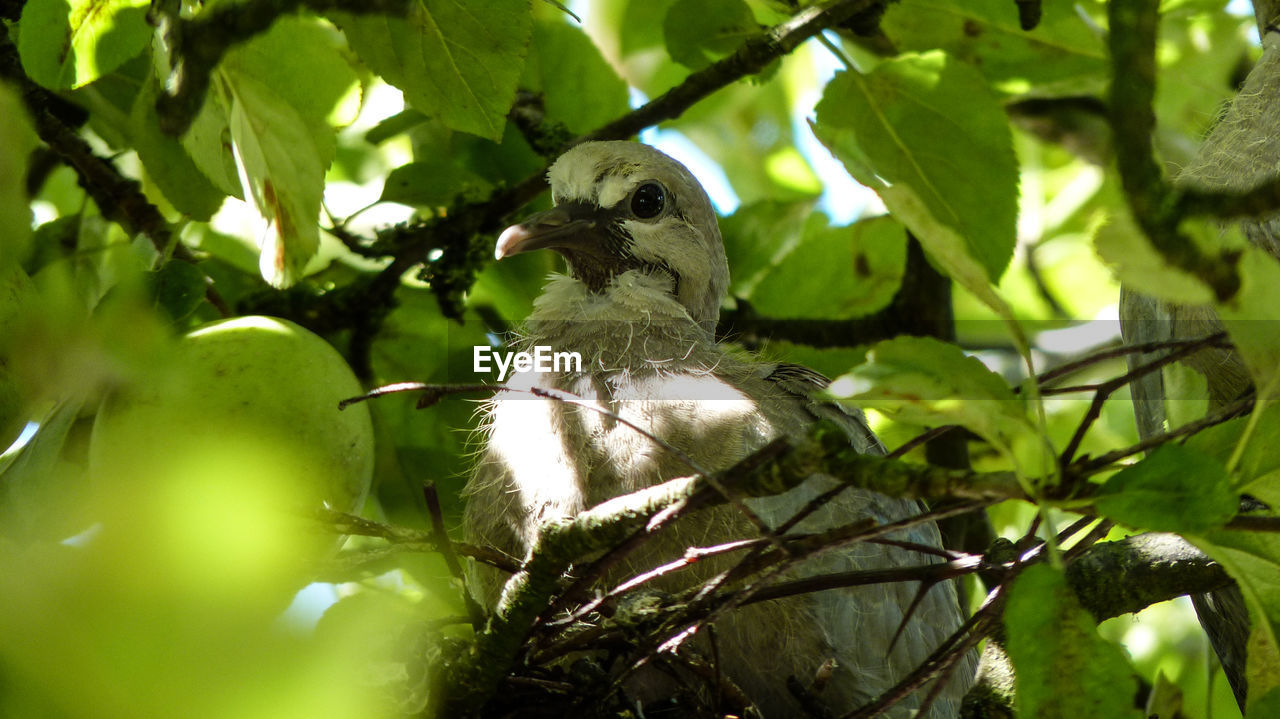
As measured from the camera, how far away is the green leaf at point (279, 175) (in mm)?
1523

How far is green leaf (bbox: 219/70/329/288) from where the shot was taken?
152cm

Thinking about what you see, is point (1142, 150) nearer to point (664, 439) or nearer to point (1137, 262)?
point (1137, 262)

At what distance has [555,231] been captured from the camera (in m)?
2.22

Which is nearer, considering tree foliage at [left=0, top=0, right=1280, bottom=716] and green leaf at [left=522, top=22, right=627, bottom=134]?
tree foliage at [left=0, top=0, right=1280, bottom=716]

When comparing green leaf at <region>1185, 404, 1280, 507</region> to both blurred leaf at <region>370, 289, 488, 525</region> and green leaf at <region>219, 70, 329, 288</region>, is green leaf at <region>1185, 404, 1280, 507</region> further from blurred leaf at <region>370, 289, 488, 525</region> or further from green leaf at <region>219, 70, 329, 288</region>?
blurred leaf at <region>370, 289, 488, 525</region>

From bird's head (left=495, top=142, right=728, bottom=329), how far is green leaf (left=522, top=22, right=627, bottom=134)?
11 centimetres

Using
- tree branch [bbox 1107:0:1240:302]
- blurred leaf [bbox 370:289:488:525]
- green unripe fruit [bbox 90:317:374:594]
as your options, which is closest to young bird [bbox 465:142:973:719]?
blurred leaf [bbox 370:289:488:525]

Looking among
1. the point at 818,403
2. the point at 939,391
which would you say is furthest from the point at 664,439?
the point at 939,391

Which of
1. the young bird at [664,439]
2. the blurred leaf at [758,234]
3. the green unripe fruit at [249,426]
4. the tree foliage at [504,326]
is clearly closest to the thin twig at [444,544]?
the tree foliage at [504,326]

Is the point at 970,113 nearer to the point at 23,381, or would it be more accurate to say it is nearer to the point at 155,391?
the point at 155,391

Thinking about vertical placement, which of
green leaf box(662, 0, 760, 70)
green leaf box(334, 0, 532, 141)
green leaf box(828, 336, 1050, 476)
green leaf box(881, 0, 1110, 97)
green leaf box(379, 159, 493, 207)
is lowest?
green leaf box(828, 336, 1050, 476)

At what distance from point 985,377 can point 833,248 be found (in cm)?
139

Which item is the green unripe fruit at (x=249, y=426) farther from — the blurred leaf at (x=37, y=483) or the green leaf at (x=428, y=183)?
the green leaf at (x=428, y=183)

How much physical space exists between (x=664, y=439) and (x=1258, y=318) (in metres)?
0.96
